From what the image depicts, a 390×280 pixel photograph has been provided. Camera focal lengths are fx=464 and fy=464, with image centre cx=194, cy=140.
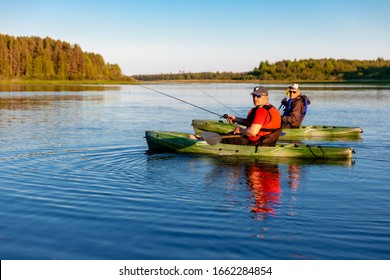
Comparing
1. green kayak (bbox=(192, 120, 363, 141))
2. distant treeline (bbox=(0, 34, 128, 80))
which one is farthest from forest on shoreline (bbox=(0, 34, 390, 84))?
green kayak (bbox=(192, 120, 363, 141))

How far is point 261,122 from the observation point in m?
10.7

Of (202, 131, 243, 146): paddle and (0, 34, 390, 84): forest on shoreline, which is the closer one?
(202, 131, 243, 146): paddle

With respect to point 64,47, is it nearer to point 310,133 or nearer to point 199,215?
point 310,133

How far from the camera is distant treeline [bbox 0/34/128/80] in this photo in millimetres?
99938

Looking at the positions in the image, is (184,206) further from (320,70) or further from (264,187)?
(320,70)

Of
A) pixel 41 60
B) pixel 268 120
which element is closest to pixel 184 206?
pixel 268 120

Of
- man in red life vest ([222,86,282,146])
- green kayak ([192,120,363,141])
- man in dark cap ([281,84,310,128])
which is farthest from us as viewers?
green kayak ([192,120,363,141])

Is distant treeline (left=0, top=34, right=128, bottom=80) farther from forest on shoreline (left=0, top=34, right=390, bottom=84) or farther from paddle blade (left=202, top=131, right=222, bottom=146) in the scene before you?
paddle blade (left=202, top=131, right=222, bottom=146)

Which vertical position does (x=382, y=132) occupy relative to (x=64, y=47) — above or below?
below

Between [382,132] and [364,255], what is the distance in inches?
519

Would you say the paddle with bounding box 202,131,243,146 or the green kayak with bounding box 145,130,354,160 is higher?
the paddle with bounding box 202,131,243,146

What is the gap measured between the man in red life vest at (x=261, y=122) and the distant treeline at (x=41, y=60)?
88787 millimetres
